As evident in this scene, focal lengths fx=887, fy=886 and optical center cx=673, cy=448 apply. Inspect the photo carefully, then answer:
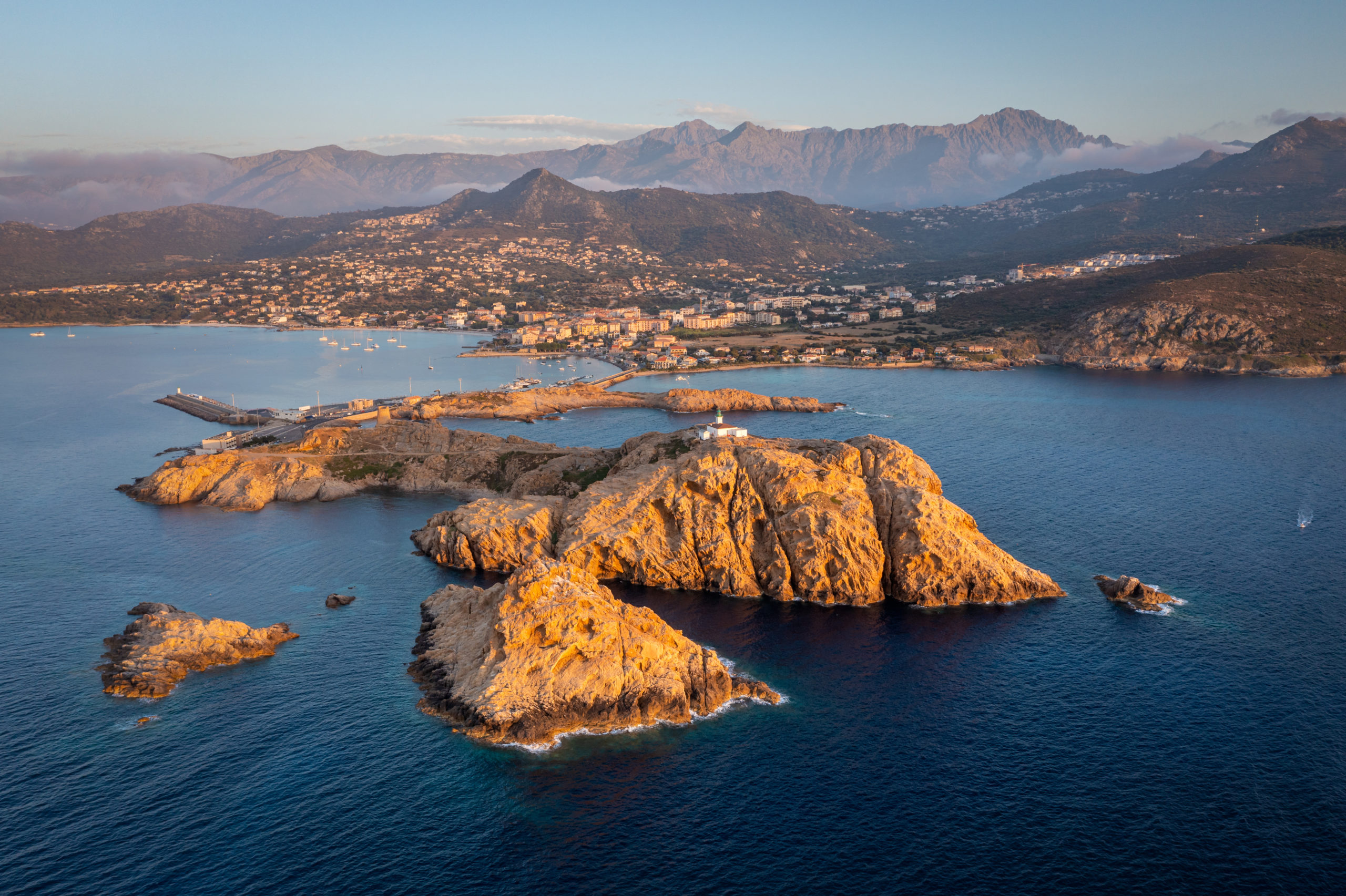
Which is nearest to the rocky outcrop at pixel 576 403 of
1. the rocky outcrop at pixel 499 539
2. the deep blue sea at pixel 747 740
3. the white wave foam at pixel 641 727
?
the deep blue sea at pixel 747 740

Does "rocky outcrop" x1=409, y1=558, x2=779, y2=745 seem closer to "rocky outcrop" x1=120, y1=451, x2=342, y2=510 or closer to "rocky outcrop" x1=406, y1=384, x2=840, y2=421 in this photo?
"rocky outcrop" x1=120, y1=451, x2=342, y2=510

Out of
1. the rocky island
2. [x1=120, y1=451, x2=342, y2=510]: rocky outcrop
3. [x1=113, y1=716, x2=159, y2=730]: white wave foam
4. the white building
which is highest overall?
the white building

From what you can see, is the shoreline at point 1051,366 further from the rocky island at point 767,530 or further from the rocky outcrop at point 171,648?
the rocky outcrop at point 171,648

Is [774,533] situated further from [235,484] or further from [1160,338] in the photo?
[1160,338]

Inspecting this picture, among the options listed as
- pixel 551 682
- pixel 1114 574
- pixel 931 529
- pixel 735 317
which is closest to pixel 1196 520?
pixel 1114 574

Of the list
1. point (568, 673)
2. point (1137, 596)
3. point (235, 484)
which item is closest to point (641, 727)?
point (568, 673)

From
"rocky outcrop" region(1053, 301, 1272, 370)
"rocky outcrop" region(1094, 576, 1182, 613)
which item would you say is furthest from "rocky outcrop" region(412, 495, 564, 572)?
"rocky outcrop" region(1053, 301, 1272, 370)
